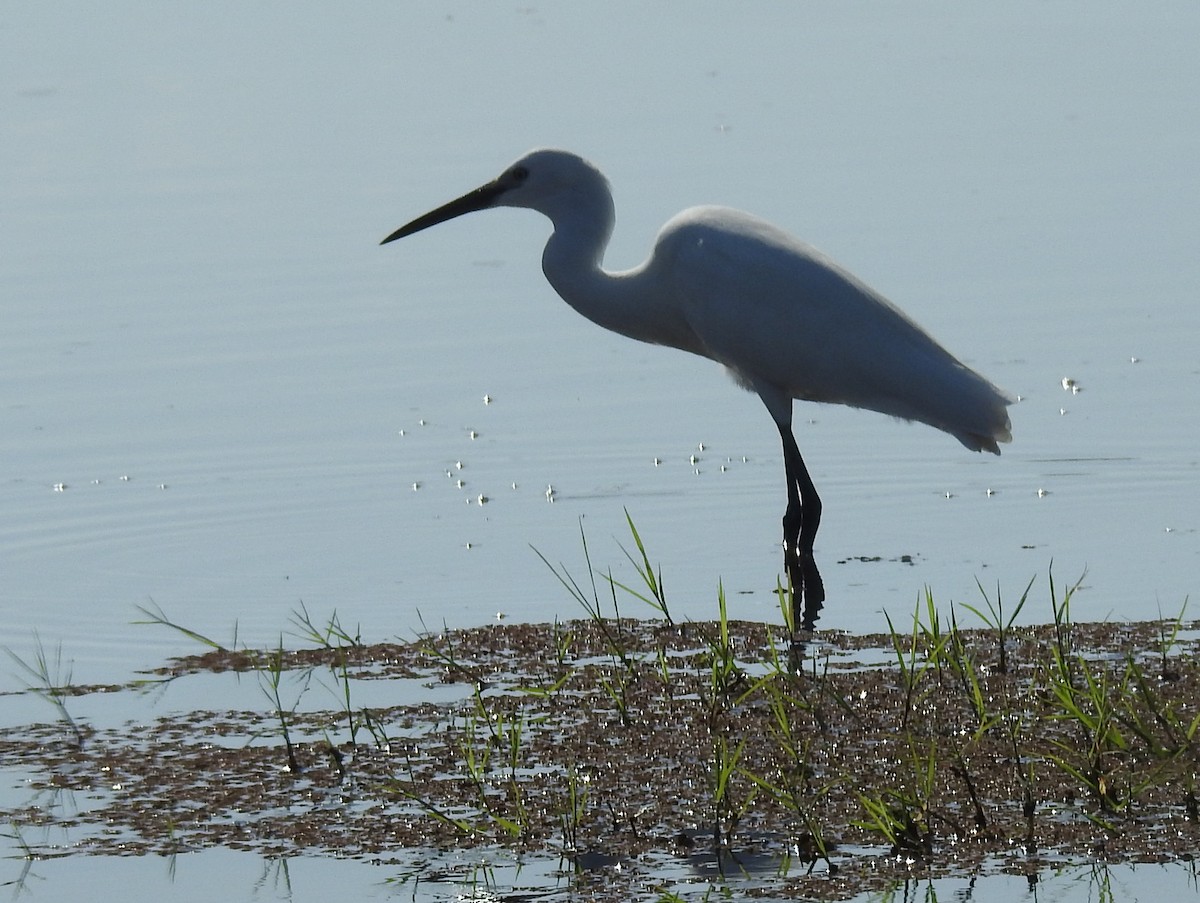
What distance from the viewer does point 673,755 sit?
18.1 feet

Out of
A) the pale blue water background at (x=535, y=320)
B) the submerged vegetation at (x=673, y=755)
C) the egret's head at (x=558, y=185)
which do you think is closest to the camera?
the submerged vegetation at (x=673, y=755)

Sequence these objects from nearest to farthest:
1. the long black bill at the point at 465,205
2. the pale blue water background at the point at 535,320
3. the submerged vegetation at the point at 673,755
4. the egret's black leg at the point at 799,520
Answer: the submerged vegetation at the point at 673,755 → the egret's black leg at the point at 799,520 → the pale blue water background at the point at 535,320 → the long black bill at the point at 465,205

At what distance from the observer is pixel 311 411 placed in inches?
396

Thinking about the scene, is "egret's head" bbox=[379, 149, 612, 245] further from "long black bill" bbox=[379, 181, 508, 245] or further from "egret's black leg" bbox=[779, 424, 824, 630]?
"egret's black leg" bbox=[779, 424, 824, 630]

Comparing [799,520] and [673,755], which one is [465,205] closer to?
[799,520]

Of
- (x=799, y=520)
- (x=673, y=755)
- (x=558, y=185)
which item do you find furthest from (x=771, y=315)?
(x=673, y=755)

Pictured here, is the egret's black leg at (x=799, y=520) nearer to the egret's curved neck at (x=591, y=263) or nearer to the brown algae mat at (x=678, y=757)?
the egret's curved neck at (x=591, y=263)

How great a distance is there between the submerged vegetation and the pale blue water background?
25.1 inches

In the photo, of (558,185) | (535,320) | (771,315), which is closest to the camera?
(771,315)

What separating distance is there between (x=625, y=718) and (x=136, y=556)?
120 inches

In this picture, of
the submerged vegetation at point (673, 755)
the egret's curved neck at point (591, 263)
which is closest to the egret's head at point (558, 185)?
the egret's curved neck at point (591, 263)

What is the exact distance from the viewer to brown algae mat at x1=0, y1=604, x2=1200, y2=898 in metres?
4.79

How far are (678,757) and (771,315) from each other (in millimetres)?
2875

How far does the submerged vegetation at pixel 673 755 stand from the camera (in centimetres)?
477
